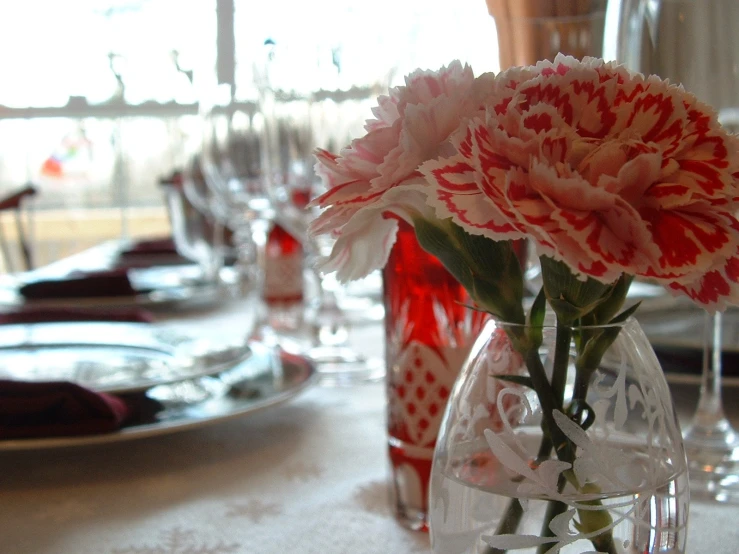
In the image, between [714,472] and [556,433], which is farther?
[714,472]

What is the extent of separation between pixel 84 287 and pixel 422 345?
78 cm

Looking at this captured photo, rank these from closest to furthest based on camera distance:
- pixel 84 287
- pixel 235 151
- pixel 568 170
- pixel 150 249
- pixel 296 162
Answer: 1. pixel 568 170
2. pixel 296 162
3. pixel 235 151
4. pixel 84 287
5. pixel 150 249

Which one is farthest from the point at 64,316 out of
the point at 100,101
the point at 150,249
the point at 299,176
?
the point at 100,101

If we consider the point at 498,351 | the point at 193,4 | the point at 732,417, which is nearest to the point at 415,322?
the point at 498,351

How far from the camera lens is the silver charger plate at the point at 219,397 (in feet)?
1.76

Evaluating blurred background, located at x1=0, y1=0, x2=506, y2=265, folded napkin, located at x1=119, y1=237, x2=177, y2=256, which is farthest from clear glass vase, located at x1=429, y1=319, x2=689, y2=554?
blurred background, located at x1=0, y1=0, x2=506, y2=265

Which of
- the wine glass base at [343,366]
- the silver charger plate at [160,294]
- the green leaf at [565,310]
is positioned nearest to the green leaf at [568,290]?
the green leaf at [565,310]

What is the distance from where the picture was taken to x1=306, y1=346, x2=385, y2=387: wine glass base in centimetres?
81

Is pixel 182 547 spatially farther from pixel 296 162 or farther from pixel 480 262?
pixel 296 162

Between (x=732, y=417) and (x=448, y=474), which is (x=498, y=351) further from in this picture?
(x=732, y=417)

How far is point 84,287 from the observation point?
3.83 ft

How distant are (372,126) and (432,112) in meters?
0.03

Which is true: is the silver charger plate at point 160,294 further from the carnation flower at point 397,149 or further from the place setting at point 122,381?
the carnation flower at point 397,149

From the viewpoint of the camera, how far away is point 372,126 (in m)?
0.33
